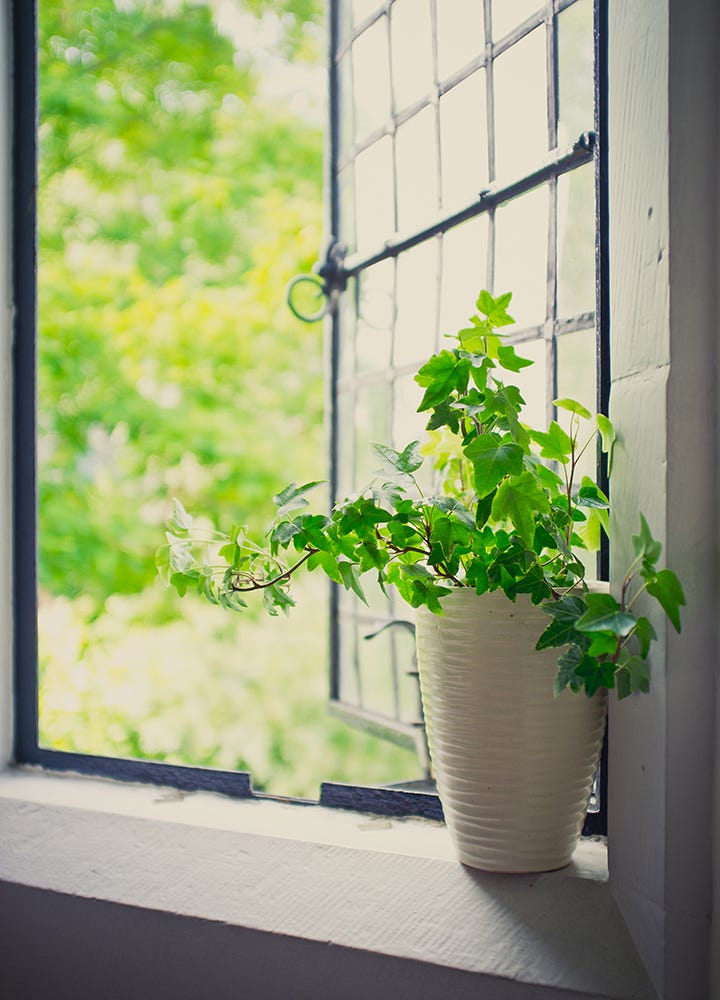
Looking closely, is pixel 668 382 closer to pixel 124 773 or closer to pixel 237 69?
pixel 124 773

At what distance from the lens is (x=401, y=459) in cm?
78

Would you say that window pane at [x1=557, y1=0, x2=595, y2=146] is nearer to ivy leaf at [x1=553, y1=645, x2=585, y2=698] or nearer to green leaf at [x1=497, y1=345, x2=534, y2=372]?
green leaf at [x1=497, y1=345, x2=534, y2=372]

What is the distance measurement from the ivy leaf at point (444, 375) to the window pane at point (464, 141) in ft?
1.57

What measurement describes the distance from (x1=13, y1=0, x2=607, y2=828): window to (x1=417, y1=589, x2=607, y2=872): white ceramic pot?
28 centimetres

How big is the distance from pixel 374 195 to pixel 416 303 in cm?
27

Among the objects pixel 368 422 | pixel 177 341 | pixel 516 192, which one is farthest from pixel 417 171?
pixel 177 341

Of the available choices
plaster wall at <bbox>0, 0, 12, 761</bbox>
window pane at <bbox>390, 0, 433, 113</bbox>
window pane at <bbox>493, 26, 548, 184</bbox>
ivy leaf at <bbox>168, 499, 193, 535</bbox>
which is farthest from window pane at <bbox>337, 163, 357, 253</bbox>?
ivy leaf at <bbox>168, 499, 193, 535</bbox>

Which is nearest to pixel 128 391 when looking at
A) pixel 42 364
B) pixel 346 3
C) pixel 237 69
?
pixel 42 364

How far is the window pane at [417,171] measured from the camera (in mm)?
1279

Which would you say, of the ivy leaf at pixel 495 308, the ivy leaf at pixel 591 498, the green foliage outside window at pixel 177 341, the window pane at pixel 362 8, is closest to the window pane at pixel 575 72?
the ivy leaf at pixel 495 308

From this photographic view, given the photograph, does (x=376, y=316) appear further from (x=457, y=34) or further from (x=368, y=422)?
(x=457, y=34)

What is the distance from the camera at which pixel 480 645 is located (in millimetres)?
776

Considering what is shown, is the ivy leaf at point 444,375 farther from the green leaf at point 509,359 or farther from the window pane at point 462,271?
the window pane at point 462,271

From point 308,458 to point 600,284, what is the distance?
372 cm
